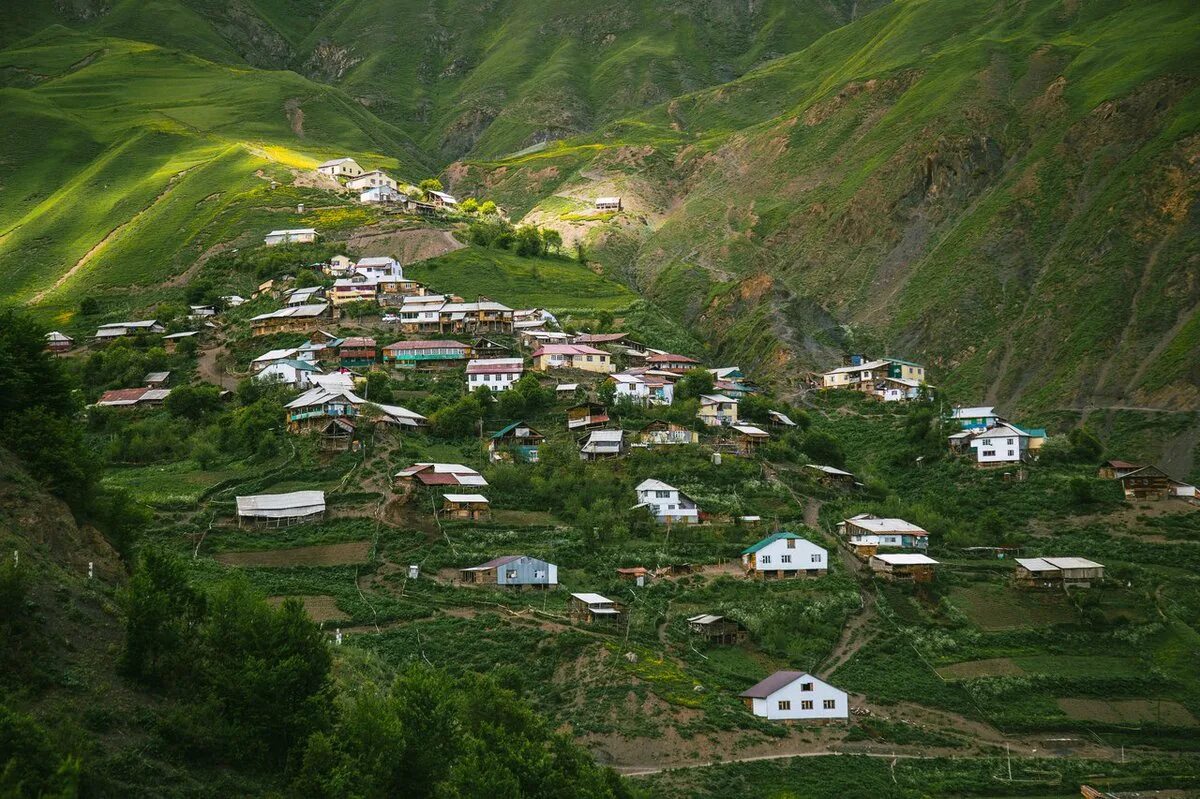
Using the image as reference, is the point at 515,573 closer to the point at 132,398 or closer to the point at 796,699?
the point at 796,699

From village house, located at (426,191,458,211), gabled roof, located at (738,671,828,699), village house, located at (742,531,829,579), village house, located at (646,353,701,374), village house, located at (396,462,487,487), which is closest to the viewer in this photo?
gabled roof, located at (738,671,828,699)

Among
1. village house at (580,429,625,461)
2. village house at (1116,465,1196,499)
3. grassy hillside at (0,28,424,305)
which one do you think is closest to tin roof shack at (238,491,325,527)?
village house at (580,429,625,461)

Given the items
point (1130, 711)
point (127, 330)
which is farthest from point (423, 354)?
point (1130, 711)

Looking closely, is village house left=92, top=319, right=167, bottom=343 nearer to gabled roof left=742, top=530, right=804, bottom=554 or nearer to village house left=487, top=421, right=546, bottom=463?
village house left=487, top=421, right=546, bottom=463

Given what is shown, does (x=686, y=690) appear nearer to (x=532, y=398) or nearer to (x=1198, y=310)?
(x=532, y=398)

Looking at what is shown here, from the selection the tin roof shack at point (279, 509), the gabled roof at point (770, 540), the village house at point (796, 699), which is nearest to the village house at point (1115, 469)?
the gabled roof at point (770, 540)

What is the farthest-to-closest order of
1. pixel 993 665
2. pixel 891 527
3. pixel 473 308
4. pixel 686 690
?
pixel 473 308, pixel 891 527, pixel 993 665, pixel 686 690

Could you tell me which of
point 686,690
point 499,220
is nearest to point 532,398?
point 686,690
